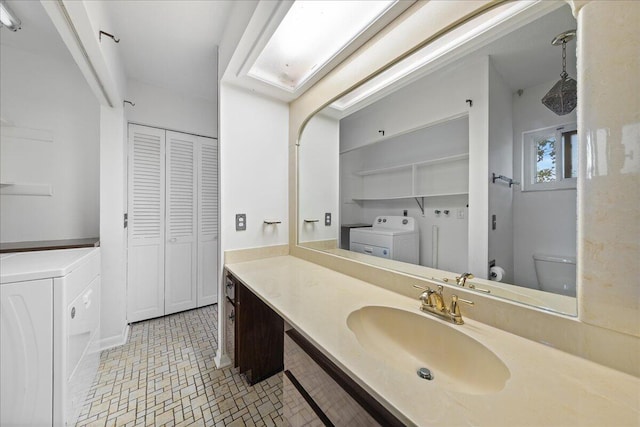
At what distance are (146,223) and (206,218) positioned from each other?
57cm

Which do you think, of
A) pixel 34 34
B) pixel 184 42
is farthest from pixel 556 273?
pixel 34 34

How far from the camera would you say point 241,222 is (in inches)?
71.0

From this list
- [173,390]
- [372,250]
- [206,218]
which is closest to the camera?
[372,250]

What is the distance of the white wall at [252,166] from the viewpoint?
174cm

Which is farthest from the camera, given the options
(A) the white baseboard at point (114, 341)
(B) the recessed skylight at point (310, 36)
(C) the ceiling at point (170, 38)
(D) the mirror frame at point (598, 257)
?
(A) the white baseboard at point (114, 341)

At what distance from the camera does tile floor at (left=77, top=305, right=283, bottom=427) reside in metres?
1.32

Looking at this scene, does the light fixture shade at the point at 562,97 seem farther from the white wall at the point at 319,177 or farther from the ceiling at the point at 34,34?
the ceiling at the point at 34,34

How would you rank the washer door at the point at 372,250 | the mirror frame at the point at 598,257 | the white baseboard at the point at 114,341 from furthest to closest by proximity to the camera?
the white baseboard at the point at 114,341 → the washer door at the point at 372,250 → the mirror frame at the point at 598,257

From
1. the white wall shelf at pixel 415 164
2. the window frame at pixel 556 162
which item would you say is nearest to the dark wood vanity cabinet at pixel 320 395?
the window frame at pixel 556 162

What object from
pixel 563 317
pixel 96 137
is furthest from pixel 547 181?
pixel 96 137

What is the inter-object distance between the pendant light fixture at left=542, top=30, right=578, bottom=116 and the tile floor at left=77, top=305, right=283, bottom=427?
6.22 ft

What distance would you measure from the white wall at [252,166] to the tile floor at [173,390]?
942 mm

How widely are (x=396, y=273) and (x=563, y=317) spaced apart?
1.88ft

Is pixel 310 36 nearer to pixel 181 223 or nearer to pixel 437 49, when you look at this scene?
pixel 437 49
